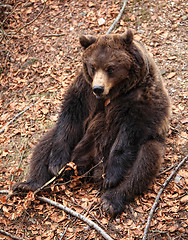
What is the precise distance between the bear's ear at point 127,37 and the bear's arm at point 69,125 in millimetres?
967

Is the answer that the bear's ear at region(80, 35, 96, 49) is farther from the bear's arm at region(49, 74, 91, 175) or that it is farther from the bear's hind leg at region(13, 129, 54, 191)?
the bear's hind leg at region(13, 129, 54, 191)

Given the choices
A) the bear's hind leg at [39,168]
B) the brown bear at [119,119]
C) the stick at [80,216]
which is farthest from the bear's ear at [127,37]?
the stick at [80,216]

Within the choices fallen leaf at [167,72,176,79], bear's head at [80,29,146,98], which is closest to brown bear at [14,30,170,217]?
bear's head at [80,29,146,98]

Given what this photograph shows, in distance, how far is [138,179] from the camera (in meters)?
4.71

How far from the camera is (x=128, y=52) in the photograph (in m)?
4.75

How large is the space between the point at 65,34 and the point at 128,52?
3.97 m

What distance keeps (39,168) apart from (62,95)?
219 cm

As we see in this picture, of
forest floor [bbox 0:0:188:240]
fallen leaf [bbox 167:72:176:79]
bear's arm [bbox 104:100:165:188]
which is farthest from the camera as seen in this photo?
fallen leaf [bbox 167:72:176:79]

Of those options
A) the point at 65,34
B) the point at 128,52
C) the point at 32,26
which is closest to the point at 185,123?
the point at 128,52

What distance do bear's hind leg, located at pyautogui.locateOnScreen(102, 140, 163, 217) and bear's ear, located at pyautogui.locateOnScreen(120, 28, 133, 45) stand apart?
154 cm

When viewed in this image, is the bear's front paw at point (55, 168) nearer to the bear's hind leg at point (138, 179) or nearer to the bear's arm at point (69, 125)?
the bear's arm at point (69, 125)

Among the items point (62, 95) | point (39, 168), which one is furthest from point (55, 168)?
point (62, 95)

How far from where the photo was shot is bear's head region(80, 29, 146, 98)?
15.4 feet

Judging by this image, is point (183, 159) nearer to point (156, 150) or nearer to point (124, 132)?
point (156, 150)
